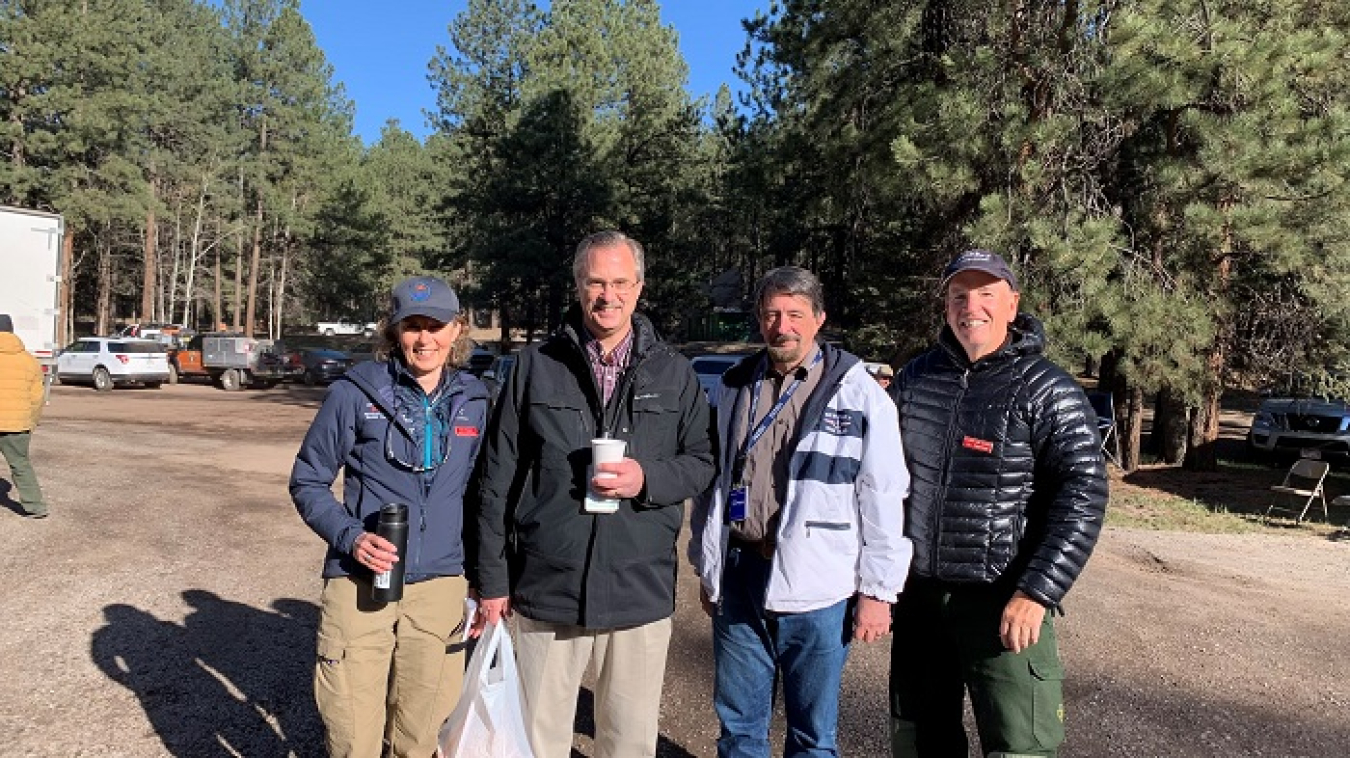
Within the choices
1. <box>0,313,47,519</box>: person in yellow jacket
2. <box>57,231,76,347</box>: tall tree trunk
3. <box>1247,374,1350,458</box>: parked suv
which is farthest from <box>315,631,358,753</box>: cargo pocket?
<box>57,231,76,347</box>: tall tree trunk

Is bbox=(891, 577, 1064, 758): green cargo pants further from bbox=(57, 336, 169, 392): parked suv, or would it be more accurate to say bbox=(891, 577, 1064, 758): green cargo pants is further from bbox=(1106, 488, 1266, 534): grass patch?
bbox=(57, 336, 169, 392): parked suv

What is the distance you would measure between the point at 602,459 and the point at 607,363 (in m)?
0.36

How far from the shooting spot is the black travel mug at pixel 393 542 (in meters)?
2.43

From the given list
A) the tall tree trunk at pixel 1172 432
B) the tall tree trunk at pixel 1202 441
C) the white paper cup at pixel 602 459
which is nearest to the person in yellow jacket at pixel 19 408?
the white paper cup at pixel 602 459

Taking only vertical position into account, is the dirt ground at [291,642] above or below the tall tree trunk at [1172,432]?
below

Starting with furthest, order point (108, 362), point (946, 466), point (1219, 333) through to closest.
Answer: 1. point (108, 362)
2. point (1219, 333)
3. point (946, 466)

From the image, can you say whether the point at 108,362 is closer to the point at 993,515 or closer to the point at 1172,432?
the point at 1172,432

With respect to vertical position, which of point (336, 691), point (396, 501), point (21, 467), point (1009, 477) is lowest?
point (21, 467)

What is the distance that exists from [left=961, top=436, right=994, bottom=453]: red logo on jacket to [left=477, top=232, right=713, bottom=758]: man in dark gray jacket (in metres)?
0.75

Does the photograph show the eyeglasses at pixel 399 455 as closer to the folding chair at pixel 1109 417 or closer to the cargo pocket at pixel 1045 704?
the cargo pocket at pixel 1045 704

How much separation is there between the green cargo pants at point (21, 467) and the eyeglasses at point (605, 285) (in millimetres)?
6748

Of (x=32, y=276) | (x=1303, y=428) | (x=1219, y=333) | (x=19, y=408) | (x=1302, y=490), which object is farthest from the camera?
(x=32, y=276)

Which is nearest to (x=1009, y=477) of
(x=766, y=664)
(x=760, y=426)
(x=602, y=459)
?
(x=760, y=426)

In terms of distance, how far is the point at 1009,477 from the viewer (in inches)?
96.6
